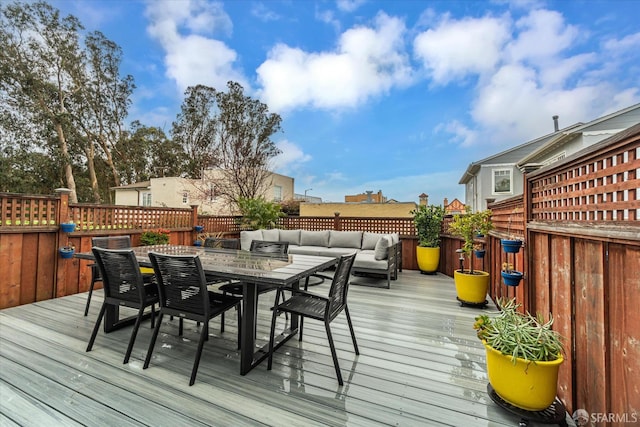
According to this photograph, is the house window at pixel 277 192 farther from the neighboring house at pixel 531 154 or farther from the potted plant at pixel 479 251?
the potted plant at pixel 479 251

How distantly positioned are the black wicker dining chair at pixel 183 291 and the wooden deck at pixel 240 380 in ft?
0.85

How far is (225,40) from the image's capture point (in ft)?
26.6

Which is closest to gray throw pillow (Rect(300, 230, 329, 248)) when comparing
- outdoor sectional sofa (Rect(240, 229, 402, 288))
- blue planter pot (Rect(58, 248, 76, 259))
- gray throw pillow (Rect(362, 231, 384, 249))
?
outdoor sectional sofa (Rect(240, 229, 402, 288))

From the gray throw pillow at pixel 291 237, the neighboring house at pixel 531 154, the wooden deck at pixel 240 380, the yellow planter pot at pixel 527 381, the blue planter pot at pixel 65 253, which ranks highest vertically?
A: the neighboring house at pixel 531 154

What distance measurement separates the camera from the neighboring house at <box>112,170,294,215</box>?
37.9 ft

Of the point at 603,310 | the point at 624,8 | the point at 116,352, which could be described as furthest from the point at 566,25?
the point at 116,352

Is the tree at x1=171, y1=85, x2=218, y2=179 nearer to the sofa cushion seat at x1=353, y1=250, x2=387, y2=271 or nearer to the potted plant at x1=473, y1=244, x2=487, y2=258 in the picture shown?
the sofa cushion seat at x1=353, y1=250, x2=387, y2=271

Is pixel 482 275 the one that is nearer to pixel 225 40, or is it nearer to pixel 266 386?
pixel 266 386

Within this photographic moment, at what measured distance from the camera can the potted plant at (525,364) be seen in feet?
5.03

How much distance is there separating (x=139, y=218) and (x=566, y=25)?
359 inches

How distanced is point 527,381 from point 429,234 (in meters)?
4.60

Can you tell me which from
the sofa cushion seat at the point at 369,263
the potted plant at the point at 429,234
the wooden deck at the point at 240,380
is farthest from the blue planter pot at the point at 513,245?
the potted plant at the point at 429,234

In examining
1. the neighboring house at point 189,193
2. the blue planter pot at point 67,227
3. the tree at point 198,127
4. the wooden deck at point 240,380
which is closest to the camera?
the wooden deck at point 240,380

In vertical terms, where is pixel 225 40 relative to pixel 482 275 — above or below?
above
